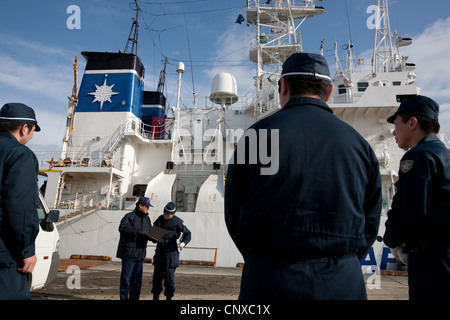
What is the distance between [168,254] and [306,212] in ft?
14.4

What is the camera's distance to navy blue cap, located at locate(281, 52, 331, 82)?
1445 mm

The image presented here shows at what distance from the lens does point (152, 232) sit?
4.94 m

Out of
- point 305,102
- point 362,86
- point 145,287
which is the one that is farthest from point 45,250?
point 362,86

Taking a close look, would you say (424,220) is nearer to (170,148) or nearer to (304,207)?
(304,207)

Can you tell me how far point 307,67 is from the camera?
57.1 inches

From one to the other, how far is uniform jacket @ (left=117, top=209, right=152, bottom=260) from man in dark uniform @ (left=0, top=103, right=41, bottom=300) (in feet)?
9.13

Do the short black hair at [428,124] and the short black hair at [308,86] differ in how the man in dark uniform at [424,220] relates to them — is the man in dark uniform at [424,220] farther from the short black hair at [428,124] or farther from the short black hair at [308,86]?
the short black hair at [308,86]

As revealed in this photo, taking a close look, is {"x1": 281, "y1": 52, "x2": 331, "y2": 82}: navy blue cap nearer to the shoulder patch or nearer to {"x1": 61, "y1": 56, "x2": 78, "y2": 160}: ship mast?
the shoulder patch

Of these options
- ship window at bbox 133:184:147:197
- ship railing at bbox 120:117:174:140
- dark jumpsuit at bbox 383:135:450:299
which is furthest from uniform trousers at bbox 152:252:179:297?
ship railing at bbox 120:117:174:140

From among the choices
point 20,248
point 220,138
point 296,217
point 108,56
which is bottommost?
point 20,248

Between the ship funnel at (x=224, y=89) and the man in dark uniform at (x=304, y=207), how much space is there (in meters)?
15.2
